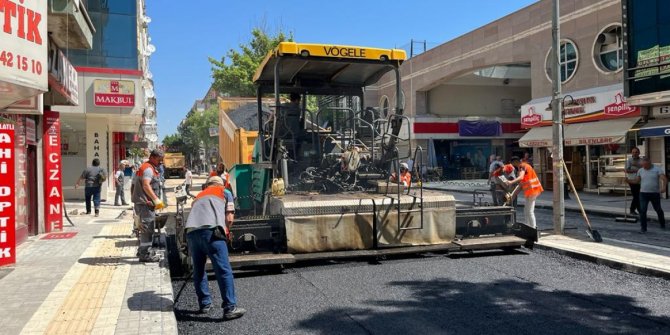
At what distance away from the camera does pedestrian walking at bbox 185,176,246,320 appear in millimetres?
4910

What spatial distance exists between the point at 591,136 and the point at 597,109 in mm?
1233

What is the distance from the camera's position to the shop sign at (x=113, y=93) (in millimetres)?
17942

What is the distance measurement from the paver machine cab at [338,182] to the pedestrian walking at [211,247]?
1145 mm

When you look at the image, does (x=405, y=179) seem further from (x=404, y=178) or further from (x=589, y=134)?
(x=589, y=134)

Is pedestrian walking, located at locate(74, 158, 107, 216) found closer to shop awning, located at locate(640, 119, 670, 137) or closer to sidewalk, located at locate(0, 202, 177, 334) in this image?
sidewalk, located at locate(0, 202, 177, 334)

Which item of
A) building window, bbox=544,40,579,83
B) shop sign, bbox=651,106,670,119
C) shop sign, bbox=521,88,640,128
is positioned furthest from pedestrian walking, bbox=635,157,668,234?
building window, bbox=544,40,579,83

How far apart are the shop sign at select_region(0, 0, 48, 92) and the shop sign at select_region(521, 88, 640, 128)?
1507 centimetres

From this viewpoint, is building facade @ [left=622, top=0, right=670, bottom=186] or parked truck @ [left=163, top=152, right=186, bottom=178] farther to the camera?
parked truck @ [left=163, top=152, right=186, bottom=178]

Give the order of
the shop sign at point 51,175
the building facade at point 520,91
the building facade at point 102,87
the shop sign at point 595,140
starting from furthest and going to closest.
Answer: the building facade at point 520,91 → the building facade at point 102,87 → the shop sign at point 595,140 → the shop sign at point 51,175

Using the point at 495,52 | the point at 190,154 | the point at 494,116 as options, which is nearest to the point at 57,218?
the point at 495,52

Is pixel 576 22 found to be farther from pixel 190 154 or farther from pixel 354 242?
pixel 190 154

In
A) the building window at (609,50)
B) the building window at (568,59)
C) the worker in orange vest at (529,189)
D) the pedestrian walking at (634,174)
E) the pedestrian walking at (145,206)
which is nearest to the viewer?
the pedestrian walking at (145,206)

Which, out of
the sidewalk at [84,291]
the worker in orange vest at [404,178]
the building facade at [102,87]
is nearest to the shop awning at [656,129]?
the worker in orange vest at [404,178]

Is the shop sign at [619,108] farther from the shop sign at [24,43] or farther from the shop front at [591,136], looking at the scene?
the shop sign at [24,43]
